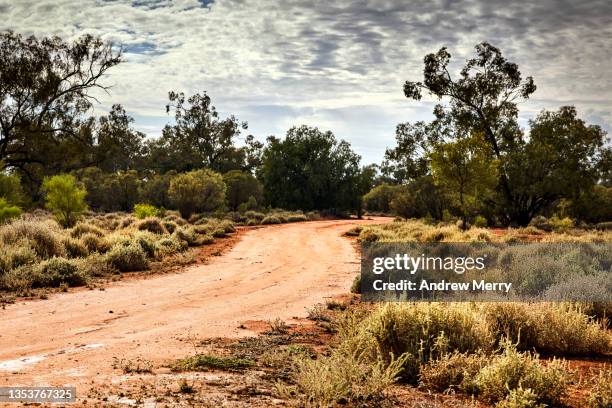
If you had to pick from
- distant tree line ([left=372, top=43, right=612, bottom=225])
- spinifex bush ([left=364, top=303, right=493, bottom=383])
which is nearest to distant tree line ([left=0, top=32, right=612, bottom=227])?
distant tree line ([left=372, top=43, right=612, bottom=225])

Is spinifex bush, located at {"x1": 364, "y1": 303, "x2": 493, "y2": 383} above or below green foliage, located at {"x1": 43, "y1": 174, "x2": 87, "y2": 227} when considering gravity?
below

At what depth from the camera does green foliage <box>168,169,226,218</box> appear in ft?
141

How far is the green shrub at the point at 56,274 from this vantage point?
13.3 m

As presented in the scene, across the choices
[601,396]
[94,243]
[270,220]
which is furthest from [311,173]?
[601,396]

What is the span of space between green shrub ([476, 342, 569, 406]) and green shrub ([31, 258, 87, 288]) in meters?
10.9

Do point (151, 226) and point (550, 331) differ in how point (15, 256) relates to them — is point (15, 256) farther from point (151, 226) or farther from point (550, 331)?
point (550, 331)

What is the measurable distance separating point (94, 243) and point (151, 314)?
28.4 feet

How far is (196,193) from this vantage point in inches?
1700

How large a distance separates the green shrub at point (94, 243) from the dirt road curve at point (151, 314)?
3.24 meters

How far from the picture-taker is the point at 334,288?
14102 millimetres

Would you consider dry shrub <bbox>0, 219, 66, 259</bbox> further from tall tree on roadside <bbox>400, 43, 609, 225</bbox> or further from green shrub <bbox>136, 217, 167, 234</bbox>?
tall tree on roadside <bbox>400, 43, 609, 225</bbox>

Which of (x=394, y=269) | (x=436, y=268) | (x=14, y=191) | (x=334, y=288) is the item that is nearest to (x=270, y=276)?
(x=334, y=288)

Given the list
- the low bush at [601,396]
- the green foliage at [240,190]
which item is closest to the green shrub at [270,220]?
the green foliage at [240,190]

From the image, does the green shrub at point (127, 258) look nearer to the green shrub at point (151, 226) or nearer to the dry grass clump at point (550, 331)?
the green shrub at point (151, 226)
